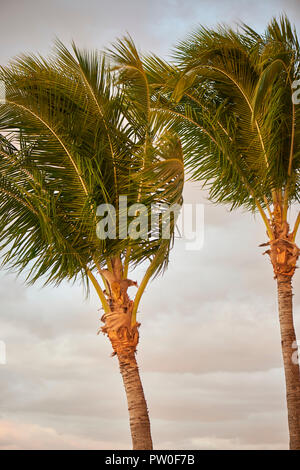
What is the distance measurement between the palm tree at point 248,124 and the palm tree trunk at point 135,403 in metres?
3.16

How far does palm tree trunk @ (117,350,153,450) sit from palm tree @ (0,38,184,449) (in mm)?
17

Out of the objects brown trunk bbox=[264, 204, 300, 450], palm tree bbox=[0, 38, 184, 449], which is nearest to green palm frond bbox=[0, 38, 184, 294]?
palm tree bbox=[0, 38, 184, 449]

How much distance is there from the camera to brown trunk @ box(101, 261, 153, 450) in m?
10.6

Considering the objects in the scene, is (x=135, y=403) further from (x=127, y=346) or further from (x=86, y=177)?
(x=86, y=177)

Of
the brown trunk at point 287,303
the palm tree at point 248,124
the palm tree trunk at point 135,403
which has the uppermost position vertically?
the palm tree at point 248,124

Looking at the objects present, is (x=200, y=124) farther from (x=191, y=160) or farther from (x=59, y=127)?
(x=59, y=127)

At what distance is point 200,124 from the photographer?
12.9 m

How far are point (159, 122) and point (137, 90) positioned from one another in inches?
29.5

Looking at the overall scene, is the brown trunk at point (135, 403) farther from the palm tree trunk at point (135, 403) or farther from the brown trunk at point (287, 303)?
the brown trunk at point (287, 303)

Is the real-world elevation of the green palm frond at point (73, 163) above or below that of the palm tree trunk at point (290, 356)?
above

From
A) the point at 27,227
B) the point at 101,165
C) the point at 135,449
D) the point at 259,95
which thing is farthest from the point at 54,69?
the point at 135,449

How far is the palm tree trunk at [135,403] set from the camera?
34.5 feet

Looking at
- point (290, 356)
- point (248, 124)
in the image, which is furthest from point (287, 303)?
point (248, 124)

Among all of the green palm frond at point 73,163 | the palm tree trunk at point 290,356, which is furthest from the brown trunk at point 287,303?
the green palm frond at point 73,163
